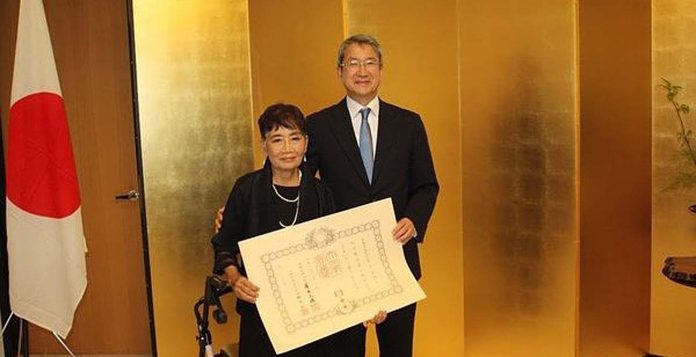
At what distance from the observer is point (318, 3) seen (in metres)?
3.75

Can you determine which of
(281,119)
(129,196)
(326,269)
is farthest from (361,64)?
(129,196)

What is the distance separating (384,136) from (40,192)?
1.42m

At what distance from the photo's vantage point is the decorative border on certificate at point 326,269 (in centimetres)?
224

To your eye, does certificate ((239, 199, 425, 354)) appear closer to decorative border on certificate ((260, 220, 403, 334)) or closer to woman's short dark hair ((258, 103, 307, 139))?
decorative border on certificate ((260, 220, 403, 334))

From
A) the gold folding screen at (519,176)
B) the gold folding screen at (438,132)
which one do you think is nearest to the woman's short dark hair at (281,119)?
the gold folding screen at (438,132)

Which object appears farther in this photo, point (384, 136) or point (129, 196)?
point (129, 196)

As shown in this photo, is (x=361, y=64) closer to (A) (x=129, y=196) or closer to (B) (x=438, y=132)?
(B) (x=438, y=132)

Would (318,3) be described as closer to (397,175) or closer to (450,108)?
(450,108)

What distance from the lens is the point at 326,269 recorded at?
7.61 ft

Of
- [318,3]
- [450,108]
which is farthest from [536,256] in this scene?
[318,3]

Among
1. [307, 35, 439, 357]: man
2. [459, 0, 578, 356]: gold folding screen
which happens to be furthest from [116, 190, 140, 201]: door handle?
[307, 35, 439, 357]: man

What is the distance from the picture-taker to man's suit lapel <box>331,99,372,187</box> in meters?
2.58

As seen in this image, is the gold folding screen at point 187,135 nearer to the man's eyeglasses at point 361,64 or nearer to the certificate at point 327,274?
the man's eyeglasses at point 361,64

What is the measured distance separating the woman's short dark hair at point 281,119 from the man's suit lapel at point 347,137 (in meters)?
0.29
